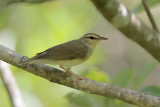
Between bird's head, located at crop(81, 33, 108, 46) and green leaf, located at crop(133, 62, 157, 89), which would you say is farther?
bird's head, located at crop(81, 33, 108, 46)

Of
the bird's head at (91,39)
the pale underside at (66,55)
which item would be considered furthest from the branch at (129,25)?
the bird's head at (91,39)

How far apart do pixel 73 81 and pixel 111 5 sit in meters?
1.08

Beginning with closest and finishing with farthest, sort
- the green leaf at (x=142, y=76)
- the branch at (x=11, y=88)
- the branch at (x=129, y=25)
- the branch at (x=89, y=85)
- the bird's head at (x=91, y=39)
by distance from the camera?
the branch at (x=89, y=85)
the branch at (x=129, y=25)
the green leaf at (x=142, y=76)
the branch at (x=11, y=88)
the bird's head at (x=91, y=39)

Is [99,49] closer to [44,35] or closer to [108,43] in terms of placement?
[44,35]

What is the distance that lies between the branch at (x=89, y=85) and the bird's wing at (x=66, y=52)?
0.20 m

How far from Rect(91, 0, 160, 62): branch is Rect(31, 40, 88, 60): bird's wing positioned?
739 millimetres

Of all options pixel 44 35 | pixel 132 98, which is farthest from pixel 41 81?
pixel 132 98

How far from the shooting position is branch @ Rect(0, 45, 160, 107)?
3.58 meters

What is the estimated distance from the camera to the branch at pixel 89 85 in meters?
3.58

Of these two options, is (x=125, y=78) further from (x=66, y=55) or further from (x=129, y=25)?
(x=66, y=55)

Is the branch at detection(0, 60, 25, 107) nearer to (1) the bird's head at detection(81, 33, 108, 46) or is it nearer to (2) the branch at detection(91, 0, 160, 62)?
(1) the bird's head at detection(81, 33, 108, 46)

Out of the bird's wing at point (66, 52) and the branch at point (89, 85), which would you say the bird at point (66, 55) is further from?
the branch at point (89, 85)

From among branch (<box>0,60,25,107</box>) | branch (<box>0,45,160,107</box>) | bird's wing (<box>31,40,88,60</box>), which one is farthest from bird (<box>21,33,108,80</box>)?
branch (<box>0,60,25,107</box>)

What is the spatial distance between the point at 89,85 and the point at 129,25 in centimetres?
112
